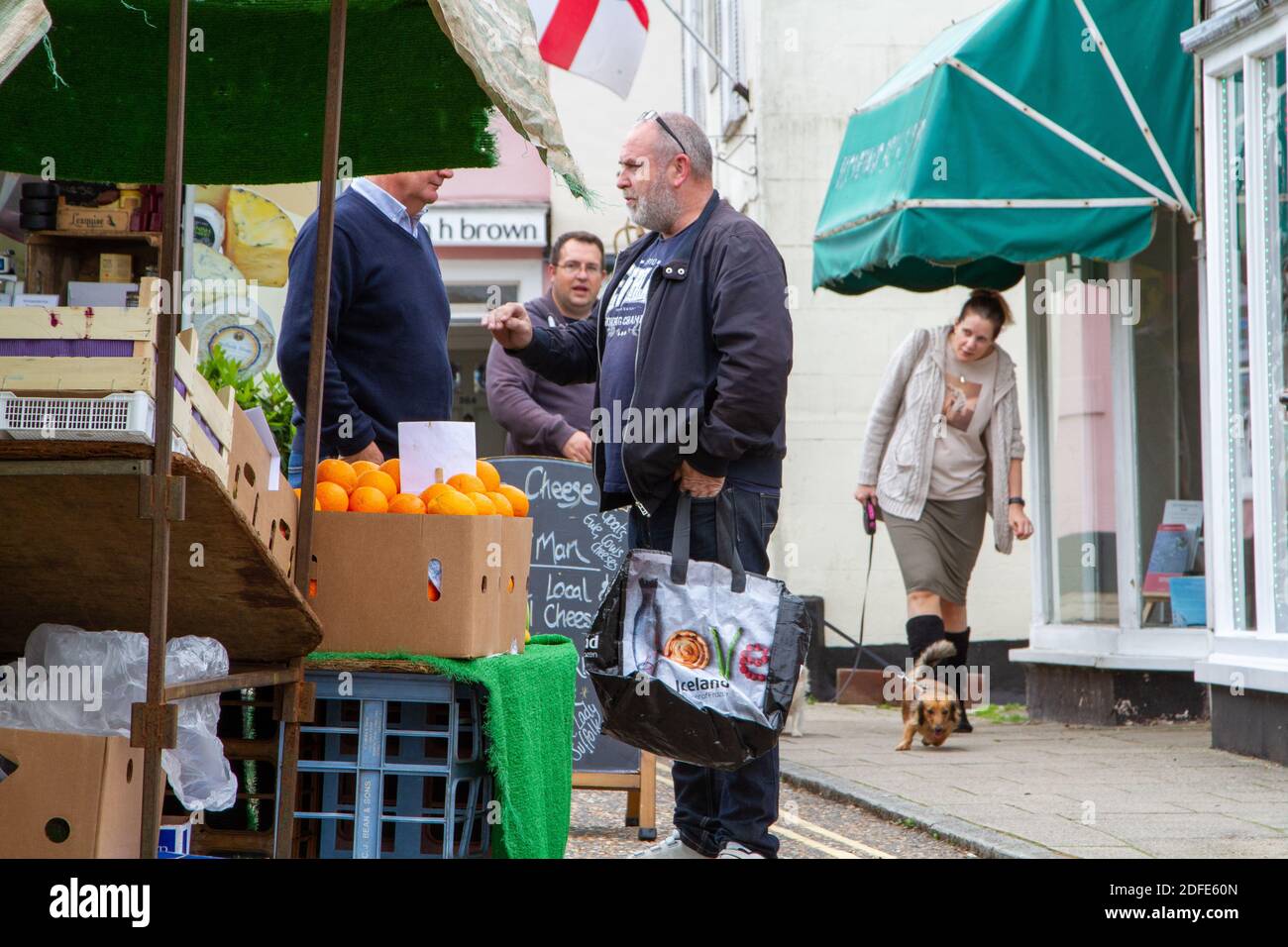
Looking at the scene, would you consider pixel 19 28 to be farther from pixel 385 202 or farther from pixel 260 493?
pixel 385 202

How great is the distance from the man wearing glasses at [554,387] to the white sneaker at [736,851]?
259cm

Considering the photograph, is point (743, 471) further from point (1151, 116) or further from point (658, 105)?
point (658, 105)

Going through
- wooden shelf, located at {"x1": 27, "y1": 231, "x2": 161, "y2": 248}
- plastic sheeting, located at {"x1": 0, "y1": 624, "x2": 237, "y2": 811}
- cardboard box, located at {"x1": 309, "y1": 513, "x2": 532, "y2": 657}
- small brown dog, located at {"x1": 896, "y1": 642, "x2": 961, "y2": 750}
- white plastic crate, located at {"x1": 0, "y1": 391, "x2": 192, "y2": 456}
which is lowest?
small brown dog, located at {"x1": 896, "y1": 642, "x2": 961, "y2": 750}

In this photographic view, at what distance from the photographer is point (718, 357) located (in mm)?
4879

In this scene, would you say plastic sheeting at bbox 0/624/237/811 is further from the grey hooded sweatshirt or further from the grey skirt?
the grey skirt

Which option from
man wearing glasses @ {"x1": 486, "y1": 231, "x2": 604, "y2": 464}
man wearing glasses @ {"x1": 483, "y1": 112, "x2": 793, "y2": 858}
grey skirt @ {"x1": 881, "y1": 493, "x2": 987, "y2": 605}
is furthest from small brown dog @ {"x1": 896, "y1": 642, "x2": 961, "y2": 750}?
Answer: man wearing glasses @ {"x1": 483, "y1": 112, "x2": 793, "y2": 858}

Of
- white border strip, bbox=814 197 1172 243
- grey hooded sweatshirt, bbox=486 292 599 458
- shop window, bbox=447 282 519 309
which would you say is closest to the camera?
grey hooded sweatshirt, bbox=486 292 599 458

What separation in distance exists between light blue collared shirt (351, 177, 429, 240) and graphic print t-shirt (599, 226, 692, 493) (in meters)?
0.78

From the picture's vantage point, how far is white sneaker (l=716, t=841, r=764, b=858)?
4.59 metres

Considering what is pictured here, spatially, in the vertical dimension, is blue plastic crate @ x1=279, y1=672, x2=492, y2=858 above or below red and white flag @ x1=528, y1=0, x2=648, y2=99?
below

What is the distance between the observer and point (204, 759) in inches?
140

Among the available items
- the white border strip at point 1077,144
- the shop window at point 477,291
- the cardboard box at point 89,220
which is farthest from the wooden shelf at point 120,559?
the shop window at point 477,291

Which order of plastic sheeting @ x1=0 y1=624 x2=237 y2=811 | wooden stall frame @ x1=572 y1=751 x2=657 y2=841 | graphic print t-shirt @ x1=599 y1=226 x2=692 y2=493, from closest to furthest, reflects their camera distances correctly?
1. plastic sheeting @ x1=0 y1=624 x2=237 y2=811
2. graphic print t-shirt @ x1=599 y1=226 x2=692 y2=493
3. wooden stall frame @ x1=572 y1=751 x2=657 y2=841

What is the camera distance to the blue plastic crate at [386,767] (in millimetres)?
3838
